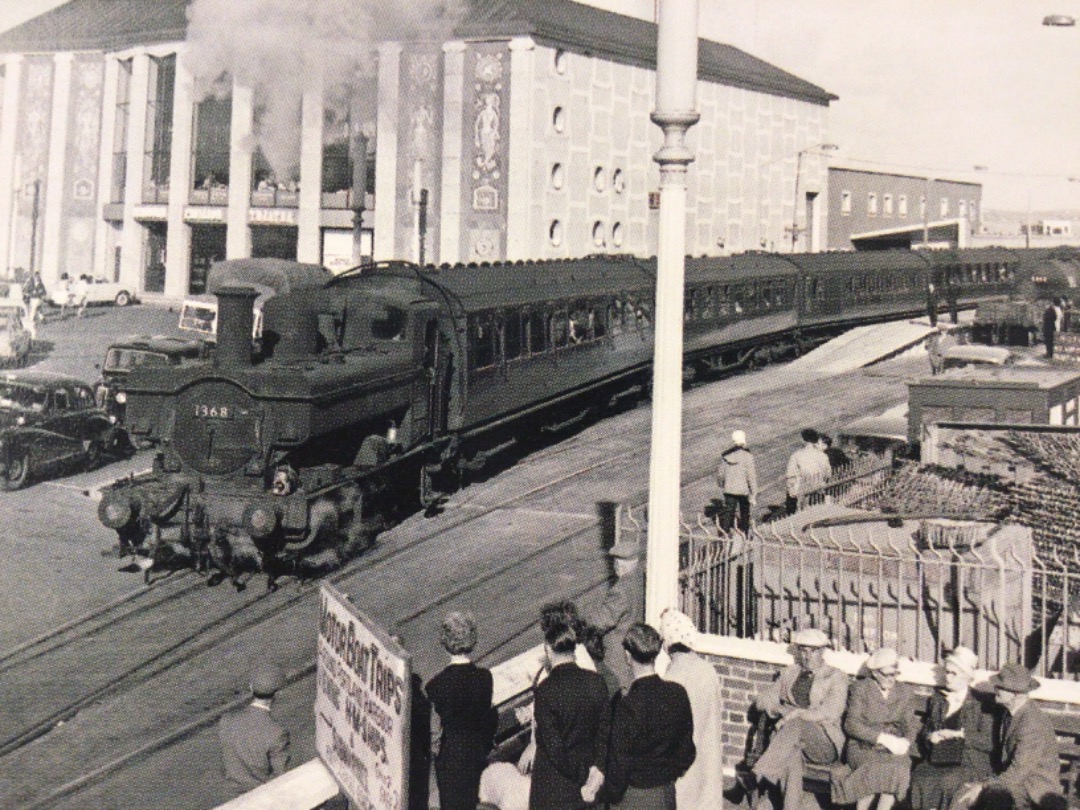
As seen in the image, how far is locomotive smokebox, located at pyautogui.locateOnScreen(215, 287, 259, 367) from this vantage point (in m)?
14.0

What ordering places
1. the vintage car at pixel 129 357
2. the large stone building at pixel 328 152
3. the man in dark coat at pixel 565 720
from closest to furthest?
the man in dark coat at pixel 565 720
the vintage car at pixel 129 357
the large stone building at pixel 328 152

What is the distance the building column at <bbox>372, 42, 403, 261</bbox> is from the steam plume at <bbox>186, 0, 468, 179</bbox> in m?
0.55

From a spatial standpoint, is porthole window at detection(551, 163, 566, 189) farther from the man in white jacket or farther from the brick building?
the man in white jacket

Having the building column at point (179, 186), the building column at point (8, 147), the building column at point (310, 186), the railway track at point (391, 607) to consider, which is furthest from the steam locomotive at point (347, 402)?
the building column at point (179, 186)

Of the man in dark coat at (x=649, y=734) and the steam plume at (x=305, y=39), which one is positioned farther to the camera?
the steam plume at (x=305, y=39)

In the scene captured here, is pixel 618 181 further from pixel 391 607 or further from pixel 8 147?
pixel 391 607

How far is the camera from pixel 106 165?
47.2 meters

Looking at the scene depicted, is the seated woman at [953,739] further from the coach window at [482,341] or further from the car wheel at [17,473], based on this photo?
the car wheel at [17,473]

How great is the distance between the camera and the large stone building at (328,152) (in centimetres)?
4231

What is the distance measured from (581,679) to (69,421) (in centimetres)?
1582

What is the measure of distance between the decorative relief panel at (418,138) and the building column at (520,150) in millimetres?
2681

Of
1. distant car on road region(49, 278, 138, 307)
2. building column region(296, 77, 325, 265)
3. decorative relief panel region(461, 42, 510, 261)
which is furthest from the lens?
building column region(296, 77, 325, 265)

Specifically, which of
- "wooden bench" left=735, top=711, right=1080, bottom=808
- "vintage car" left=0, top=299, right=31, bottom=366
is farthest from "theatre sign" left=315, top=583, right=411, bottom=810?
"vintage car" left=0, top=299, right=31, bottom=366

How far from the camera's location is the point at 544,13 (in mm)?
46312
